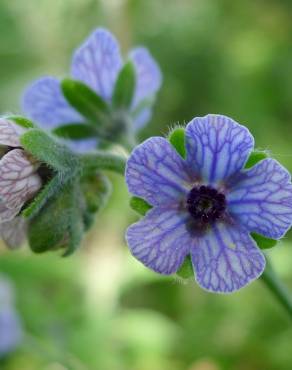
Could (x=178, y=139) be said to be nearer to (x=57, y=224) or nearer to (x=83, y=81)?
(x=57, y=224)

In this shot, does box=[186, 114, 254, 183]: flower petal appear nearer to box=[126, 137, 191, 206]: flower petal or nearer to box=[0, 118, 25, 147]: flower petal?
box=[126, 137, 191, 206]: flower petal

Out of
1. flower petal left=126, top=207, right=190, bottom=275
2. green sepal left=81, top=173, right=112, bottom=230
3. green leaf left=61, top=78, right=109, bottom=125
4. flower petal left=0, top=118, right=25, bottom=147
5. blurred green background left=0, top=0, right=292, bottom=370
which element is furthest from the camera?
blurred green background left=0, top=0, right=292, bottom=370

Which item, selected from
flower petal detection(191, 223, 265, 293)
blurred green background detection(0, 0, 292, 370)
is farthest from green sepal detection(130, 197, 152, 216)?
blurred green background detection(0, 0, 292, 370)

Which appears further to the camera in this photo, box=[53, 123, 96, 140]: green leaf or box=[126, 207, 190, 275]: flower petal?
box=[53, 123, 96, 140]: green leaf

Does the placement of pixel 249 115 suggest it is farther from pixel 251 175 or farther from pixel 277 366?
pixel 251 175

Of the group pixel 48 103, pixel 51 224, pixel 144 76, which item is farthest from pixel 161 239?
pixel 144 76

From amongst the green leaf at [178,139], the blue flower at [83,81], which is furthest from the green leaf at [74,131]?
the green leaf at [178,139]
